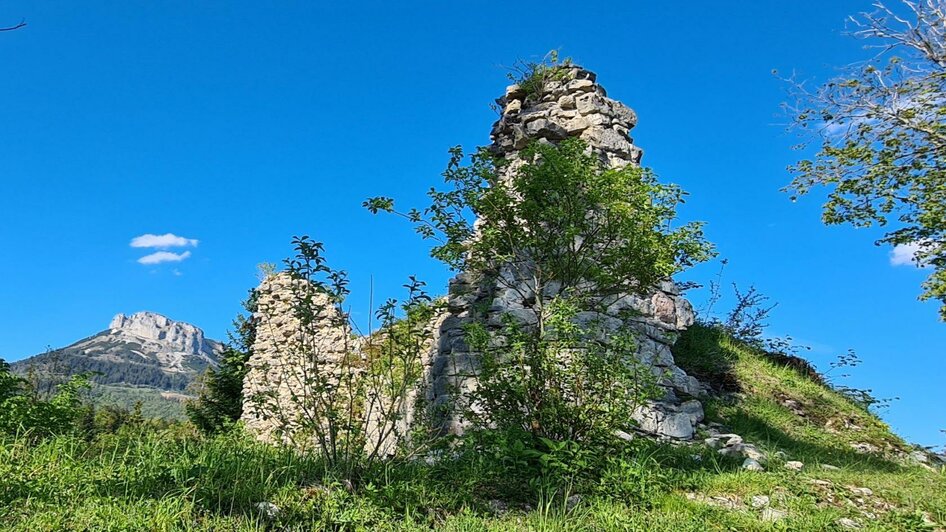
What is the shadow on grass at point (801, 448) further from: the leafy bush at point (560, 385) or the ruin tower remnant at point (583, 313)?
the leafy bush at point (560, 385)

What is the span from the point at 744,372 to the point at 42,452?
9.97 metres

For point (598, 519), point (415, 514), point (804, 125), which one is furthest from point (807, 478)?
point (804, 125)

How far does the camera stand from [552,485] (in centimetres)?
479

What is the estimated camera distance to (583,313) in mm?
7719

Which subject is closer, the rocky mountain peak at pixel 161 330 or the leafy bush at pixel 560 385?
the leafy bush at pixel 560 385

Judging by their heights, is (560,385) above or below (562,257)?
below

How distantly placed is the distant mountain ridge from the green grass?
220 ft

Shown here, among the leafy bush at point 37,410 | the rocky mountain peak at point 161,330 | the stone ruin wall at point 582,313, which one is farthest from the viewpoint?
the rocky mountain peak at point 161,330

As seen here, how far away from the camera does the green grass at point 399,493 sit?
3.72m

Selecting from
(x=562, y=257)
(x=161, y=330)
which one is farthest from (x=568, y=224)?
(x=161, y=330)

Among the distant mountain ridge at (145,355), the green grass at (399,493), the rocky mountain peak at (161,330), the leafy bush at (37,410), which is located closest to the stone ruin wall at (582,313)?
the green grass at (399,493)

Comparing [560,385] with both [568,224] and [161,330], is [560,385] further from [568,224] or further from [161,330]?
[161,330]

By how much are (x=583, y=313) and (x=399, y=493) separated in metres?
4.01

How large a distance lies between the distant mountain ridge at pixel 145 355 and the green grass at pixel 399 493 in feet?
220
